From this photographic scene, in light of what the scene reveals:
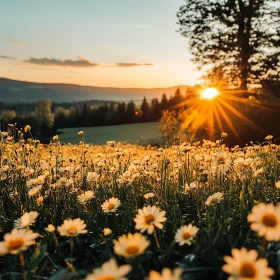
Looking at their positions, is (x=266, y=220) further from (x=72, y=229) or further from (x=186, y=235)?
(x=72, y=229)

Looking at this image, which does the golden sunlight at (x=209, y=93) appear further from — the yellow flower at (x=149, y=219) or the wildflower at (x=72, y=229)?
the wildflower at (x=72, y=229)

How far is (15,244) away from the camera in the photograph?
1.38 metres

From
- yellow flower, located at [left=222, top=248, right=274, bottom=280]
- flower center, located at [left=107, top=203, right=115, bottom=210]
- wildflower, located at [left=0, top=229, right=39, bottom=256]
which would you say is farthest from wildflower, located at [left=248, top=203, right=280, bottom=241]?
flower center, located at [left=107, top=203, right=115, bottom=210]

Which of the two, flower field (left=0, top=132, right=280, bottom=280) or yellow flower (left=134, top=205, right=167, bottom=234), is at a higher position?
yellow flower (left=134, top=205, right=167, bottom=234)

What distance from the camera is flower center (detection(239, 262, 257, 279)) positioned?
1.02 metres

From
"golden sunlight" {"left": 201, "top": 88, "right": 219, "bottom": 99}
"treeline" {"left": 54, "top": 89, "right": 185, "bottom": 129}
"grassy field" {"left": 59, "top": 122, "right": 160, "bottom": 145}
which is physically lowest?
"grassy field" {"left": 59, "top": 122, "right": 160, "bottom": 145}

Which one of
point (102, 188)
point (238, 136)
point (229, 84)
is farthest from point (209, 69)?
point (102, 188)

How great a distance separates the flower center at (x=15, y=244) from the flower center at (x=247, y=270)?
897 mm

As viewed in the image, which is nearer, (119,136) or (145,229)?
(145,229)

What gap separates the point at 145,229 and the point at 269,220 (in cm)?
72

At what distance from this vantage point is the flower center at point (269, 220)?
4.12 ft

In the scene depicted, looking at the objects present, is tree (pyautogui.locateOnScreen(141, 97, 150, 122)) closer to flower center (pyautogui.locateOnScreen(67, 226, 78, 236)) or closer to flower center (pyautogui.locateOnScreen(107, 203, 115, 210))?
flower center (pyautogui.locateOnScreen(107, 203, 115, 210))

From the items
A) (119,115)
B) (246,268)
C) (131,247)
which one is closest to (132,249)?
(131,247)

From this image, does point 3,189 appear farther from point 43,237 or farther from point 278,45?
point 278,45
